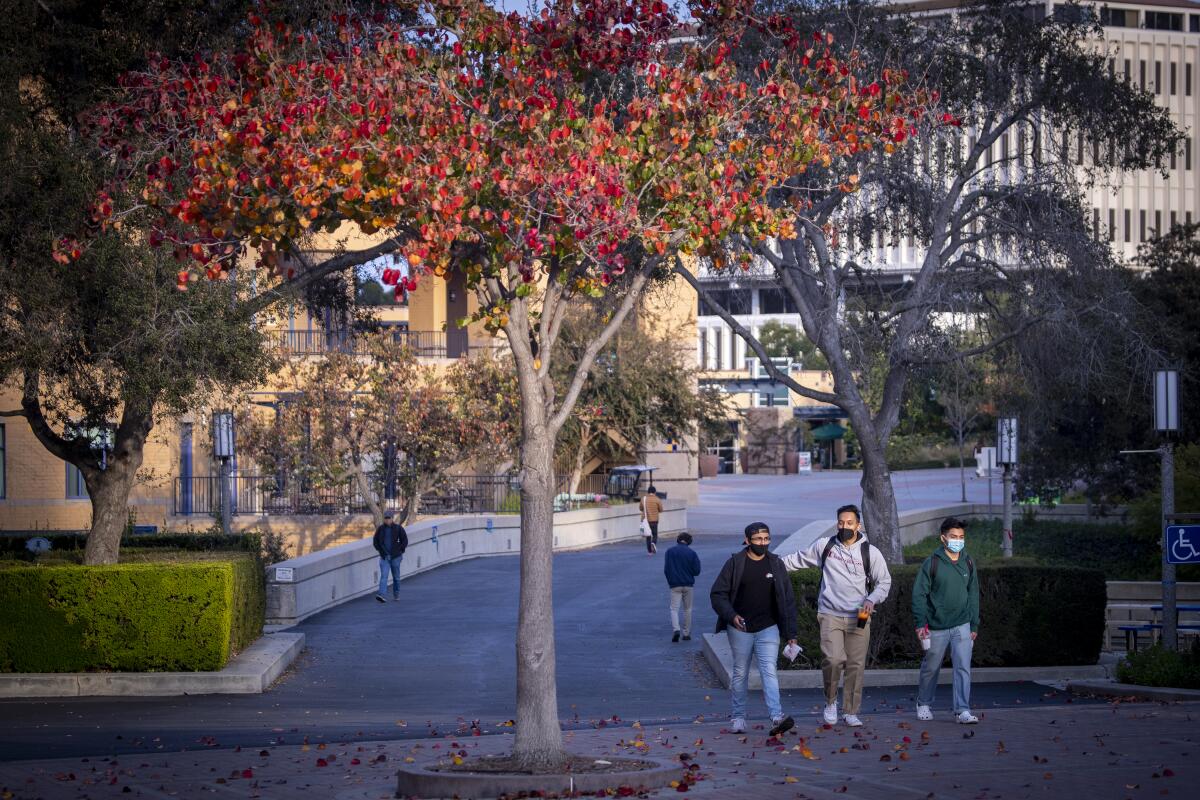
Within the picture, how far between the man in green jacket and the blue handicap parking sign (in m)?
3.65

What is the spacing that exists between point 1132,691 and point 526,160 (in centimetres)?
797

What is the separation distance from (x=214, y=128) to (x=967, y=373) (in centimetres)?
1303

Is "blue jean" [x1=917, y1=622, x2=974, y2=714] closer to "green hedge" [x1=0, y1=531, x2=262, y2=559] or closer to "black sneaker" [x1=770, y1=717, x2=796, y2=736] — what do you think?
"black sneaker" [x1=770, y1=717, x2=796, y2=736]

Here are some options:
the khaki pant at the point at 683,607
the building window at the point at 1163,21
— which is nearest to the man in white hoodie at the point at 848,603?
the khaki pant at the point at 683,607

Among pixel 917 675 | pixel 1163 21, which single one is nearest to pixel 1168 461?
pixel 917 675

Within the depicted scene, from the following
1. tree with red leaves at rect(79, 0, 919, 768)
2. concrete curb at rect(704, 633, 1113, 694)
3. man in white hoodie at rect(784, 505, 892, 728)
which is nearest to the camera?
tree with red leaves at rect(79, 0, 919, 768)

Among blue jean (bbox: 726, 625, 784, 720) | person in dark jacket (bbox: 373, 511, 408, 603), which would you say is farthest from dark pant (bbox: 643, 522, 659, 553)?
blue jean (bbox: 726, 625, 784, 720)

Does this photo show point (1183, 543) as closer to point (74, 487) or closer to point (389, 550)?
point (389, 550)

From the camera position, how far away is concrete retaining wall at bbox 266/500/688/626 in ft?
71.2

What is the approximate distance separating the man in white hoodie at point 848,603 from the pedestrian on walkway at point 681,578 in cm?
758

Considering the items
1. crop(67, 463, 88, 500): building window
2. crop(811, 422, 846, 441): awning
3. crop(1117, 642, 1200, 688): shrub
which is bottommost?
crop(1117, 642, 1200, 688): shrub

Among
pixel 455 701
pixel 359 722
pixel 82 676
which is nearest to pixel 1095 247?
pixel 455 701

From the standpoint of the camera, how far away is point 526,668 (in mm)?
9891

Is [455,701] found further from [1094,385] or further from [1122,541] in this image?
[1122,541]
